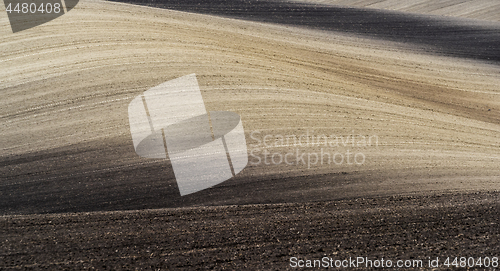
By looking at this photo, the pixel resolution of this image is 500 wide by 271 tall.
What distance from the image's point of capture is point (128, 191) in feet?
21.5

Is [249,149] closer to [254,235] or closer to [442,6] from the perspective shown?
[254,235]

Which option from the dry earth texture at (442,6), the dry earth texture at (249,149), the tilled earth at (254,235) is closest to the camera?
the tilled earth at (254,235)

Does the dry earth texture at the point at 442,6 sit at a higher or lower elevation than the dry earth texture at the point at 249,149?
higher

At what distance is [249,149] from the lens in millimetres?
7547

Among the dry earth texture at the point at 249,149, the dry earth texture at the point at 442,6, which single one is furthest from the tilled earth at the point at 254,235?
the dry earth texture at the point at 442,6

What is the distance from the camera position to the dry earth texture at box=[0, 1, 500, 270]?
4.87 m

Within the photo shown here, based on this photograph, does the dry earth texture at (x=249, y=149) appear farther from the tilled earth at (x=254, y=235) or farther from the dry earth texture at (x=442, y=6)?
the dry earth texture at (x=442, y=6)

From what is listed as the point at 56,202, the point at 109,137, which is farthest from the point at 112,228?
the point at 109,137

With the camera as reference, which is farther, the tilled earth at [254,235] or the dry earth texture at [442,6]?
the dry earth texture at [442,6]

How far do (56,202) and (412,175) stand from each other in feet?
23.1

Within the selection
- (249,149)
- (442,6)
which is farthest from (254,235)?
(442,6)

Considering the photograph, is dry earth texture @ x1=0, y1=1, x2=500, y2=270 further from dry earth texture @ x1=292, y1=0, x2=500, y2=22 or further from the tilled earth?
dry earth texture @ x1=292, y1=0, x2=500, y2=22

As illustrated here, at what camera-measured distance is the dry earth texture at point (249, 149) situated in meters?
4.87

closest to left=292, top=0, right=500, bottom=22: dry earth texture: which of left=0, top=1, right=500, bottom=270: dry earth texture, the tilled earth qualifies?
left=0, top=1, right=500, bottom=270: dry earth texture
